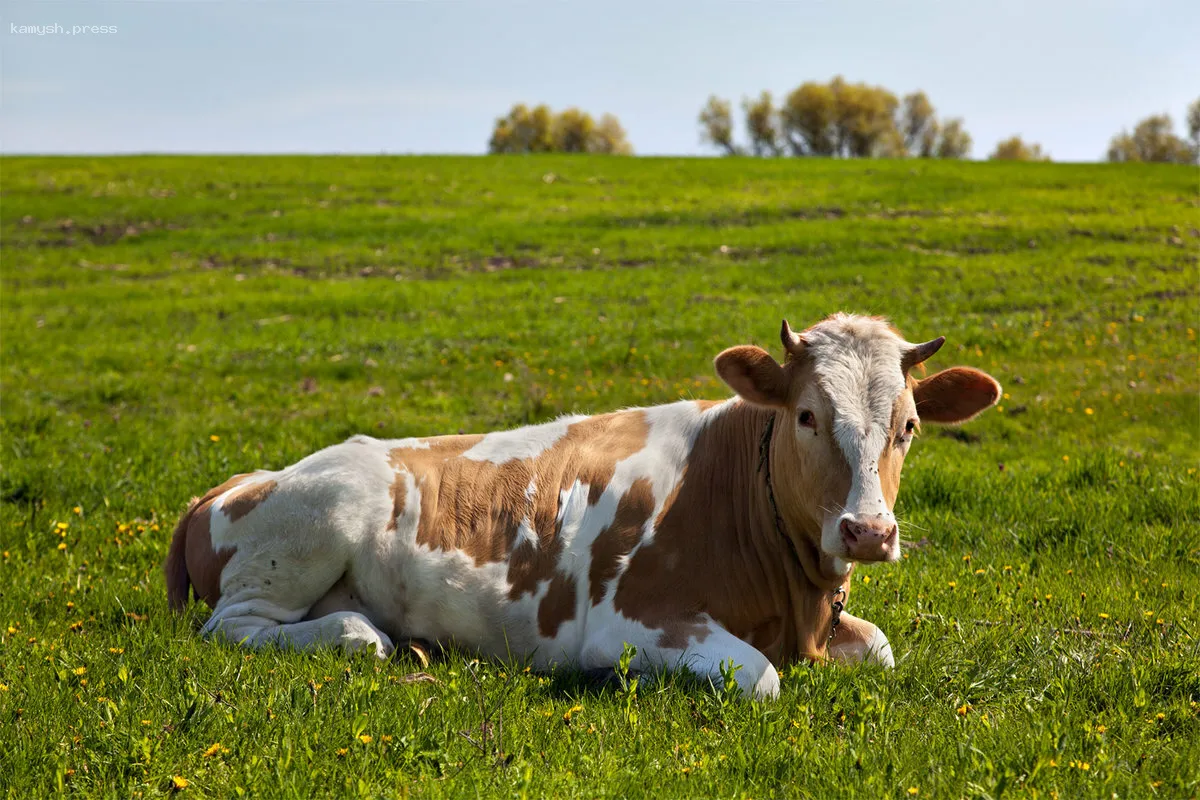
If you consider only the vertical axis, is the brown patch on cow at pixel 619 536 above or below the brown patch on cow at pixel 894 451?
below

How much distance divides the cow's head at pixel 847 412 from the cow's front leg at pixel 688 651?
0.70m

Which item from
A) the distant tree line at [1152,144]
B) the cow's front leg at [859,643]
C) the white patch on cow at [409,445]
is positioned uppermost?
the distant tree line at [1152,144]

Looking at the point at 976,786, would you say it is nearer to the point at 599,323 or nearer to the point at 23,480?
the point at 23,480

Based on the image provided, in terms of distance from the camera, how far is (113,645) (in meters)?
5.58

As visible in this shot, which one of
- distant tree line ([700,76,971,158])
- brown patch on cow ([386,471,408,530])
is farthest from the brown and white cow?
distant tree line ([700,76,971,158])

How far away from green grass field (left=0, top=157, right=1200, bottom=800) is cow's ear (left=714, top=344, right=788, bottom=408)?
4.75ft

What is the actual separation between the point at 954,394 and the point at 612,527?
203cm

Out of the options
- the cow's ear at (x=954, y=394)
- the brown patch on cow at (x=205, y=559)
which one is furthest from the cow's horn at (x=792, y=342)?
the brown patch on cow at (x=205, y=559)

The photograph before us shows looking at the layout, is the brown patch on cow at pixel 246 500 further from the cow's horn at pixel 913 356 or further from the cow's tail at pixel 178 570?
the cow's horn at pixel 913 356

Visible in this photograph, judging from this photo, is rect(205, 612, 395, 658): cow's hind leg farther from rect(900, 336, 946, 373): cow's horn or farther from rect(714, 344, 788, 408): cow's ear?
rect(900, 336, 946, 373): cow's horn

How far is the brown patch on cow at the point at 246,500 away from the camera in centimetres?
625

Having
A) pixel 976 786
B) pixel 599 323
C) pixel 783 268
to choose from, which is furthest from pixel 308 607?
pixel 783 268

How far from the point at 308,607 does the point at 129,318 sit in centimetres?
1633

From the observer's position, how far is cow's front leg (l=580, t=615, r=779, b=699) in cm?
499
